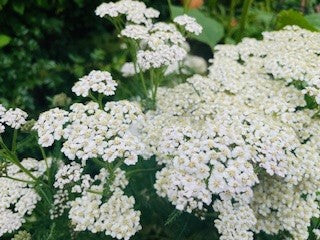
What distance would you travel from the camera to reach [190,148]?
139cm

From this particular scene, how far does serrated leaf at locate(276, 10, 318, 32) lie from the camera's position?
7.42 feet

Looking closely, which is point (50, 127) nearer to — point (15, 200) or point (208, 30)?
point (15, 200)

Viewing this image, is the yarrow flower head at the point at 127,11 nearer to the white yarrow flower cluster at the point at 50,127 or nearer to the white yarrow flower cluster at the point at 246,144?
the white yarrow flower cluster at the point at 246,144

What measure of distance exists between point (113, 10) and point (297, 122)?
77 cm

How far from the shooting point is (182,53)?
68.3 inches

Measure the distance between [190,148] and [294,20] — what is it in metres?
1.21

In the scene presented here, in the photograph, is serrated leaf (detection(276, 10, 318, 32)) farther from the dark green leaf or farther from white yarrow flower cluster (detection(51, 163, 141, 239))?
the dark green leaf

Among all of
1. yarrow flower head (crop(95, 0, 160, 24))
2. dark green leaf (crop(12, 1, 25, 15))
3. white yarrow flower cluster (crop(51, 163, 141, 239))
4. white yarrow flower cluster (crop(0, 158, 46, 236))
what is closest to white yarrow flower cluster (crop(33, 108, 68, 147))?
white yarrow flower cluster (crop(51, 163, 141, 239))

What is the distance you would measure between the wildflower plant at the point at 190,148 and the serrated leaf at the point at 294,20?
14.6 inches

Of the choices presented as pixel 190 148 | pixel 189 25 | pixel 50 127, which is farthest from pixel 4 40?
pixel 190 148

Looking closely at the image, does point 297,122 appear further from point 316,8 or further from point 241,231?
point 316,8

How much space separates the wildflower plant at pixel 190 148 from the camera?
4.51ft

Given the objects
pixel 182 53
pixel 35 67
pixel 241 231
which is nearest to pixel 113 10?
pixel 182 53

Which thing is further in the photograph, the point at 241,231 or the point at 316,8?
the point at 316,8
